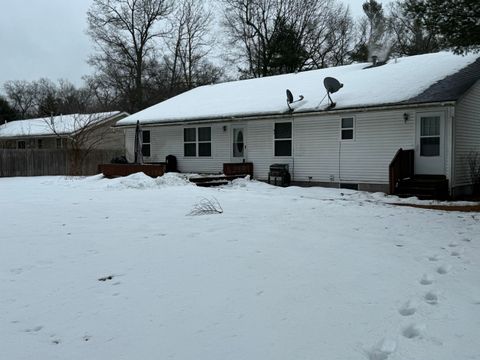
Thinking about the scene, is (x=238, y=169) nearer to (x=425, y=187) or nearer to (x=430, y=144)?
(x=430, y=144)

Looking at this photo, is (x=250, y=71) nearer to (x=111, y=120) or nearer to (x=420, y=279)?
(x=111, y=120)

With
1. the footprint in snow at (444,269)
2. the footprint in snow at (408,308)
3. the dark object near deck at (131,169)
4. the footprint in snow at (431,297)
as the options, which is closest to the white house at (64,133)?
the dark object near deck at (131,169)

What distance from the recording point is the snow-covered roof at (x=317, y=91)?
14.9 m

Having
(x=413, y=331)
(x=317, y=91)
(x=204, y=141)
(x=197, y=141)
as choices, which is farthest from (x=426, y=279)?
(x=197, y=141)

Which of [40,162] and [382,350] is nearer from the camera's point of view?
[382,350]

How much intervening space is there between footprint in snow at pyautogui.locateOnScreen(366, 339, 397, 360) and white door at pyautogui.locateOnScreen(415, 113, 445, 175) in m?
11.5

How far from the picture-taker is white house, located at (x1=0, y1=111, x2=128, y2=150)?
108 ft

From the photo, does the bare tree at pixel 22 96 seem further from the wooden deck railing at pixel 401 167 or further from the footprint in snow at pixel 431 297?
the footprint in snow at pixel 431 297

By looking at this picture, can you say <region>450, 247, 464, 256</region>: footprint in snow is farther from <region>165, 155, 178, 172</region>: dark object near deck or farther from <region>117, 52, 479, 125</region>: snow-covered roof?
<region>165, 155, 178, 172</region>: dark object near deck

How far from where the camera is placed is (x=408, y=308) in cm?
394

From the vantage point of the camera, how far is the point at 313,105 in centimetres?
1614

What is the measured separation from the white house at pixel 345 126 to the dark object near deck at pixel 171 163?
0.71 ft

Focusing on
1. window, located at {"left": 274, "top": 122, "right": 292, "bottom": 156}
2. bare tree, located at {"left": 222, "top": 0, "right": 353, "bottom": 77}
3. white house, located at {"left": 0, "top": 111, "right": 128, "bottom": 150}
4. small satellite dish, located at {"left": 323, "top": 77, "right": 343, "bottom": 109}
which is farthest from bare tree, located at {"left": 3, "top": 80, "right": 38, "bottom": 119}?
small satellite dish, located at {"left": 323, "top": 77, "right": 343, "bottom": 109}

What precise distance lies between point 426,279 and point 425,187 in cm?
886
